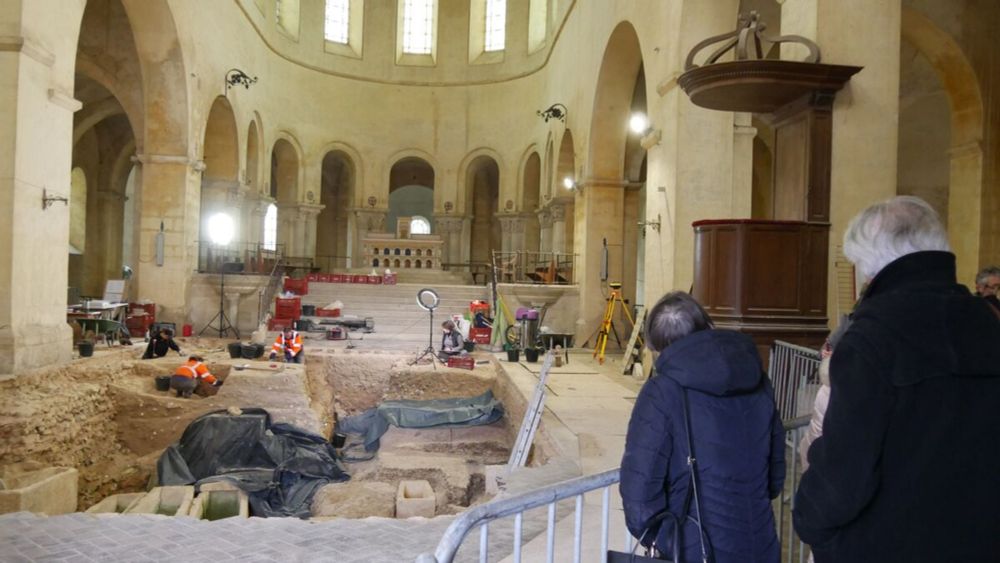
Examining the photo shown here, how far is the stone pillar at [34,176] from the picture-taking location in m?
10.7

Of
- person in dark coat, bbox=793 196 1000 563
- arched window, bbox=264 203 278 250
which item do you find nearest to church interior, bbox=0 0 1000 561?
arched window, bbox=264 203 278 250

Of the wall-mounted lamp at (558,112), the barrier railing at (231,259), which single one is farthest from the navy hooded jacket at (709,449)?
the wall-mounted lamp at (558,112)

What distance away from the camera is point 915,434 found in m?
1.80

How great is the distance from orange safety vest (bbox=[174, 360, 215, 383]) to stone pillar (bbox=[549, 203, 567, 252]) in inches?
543

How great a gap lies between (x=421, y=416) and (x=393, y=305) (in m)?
8.24

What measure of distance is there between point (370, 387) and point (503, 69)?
1844 cm

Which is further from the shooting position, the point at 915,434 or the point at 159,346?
the point at 159,346

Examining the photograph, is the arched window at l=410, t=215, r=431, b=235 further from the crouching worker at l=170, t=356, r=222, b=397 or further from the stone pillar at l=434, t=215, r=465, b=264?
the crouching worker at l=170, t=356, r=222, b=397

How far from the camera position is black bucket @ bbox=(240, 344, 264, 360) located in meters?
14.2

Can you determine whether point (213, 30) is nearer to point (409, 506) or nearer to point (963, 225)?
point (409, 506)

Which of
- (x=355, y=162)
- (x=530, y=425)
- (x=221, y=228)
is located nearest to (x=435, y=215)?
(x=355, y=162)

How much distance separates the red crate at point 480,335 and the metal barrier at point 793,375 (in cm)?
1001

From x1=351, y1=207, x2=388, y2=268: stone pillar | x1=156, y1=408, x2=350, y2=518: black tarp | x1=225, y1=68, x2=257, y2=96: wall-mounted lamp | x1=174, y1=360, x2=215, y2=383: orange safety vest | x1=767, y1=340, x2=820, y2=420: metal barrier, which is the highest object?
x1=225, y1=68, x2=257, y2=96: wall-mounted lamp

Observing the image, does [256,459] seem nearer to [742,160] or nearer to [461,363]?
[461,363]
